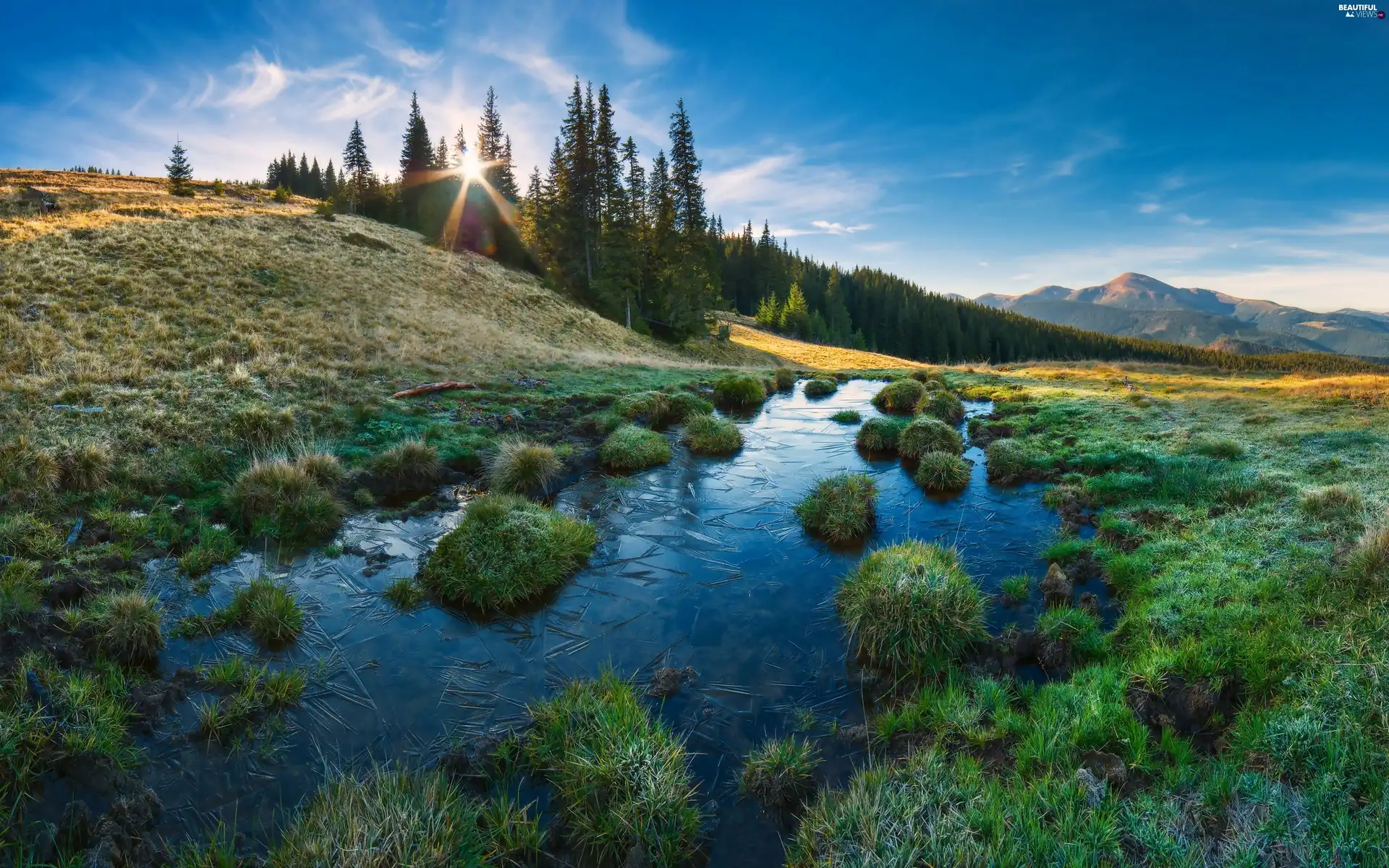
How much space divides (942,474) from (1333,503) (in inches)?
256

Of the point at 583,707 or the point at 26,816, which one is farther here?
the point at 583,707

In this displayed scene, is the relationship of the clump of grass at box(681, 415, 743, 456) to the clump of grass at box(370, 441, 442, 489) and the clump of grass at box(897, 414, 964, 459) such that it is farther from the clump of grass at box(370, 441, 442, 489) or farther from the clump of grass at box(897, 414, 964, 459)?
the clump of grass at box(370, 441, 442, 489)

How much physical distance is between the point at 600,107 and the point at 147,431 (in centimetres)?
5125

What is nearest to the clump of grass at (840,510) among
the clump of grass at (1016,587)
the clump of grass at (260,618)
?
the clump of grass at (1016,587)

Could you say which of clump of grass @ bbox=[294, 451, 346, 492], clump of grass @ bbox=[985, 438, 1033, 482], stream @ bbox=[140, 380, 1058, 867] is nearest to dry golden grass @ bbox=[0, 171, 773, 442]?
clump of grass @ bbox=[294, 451, 346, 492]

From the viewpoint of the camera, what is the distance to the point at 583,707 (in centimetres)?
596

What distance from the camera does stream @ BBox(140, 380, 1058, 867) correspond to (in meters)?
5.30

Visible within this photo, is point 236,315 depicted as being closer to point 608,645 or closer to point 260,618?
point 260,618

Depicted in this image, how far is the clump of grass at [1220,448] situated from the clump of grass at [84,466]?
915 inches

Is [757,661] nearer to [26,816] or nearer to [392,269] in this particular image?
[26,816]

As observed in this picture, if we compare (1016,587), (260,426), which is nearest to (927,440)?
(1016,587)

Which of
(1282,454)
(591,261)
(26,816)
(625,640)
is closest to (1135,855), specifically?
(625,640)

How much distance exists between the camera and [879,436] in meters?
18.0

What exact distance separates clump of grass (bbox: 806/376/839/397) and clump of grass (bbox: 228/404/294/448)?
23.7 m
